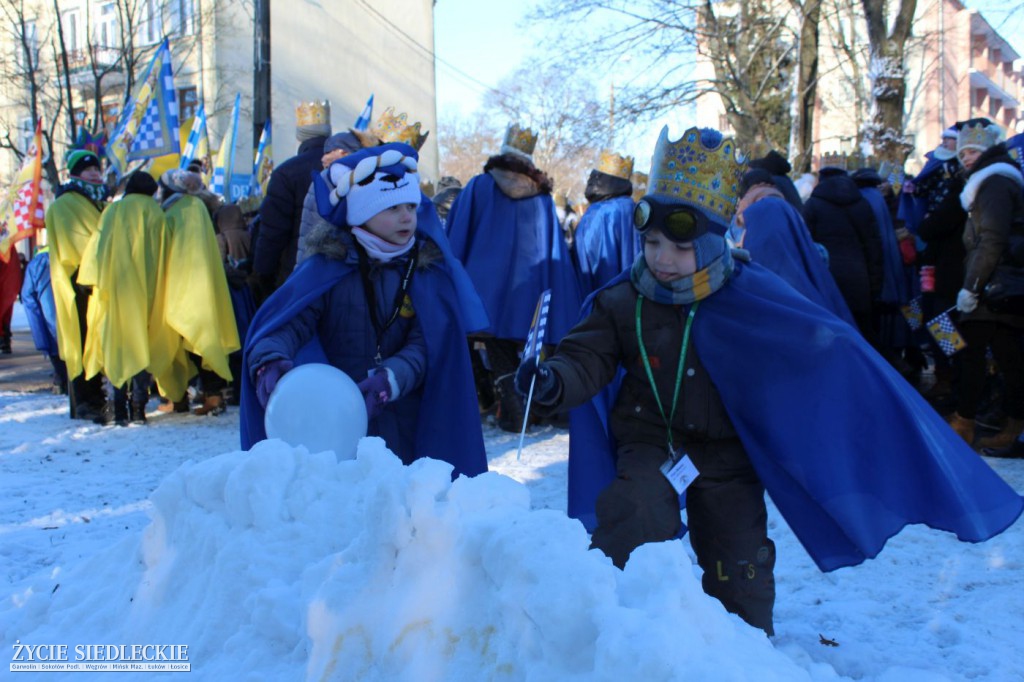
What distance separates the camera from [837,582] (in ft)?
14.6

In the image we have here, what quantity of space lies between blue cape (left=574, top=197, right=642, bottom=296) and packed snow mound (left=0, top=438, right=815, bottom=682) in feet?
16.7

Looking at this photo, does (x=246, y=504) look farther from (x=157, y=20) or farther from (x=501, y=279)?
(x=157, y=20)

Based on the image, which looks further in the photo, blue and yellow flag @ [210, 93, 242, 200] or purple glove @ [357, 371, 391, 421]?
blue and yellow flag @ [210, 93, 242, 200]

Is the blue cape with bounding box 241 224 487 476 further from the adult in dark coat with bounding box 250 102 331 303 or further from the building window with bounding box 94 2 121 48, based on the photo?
the building window with bounding box 94 2 121 48

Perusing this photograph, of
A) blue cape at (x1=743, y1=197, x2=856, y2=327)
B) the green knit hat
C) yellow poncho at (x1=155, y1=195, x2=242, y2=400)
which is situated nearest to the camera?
blue cape at (x1=743, y1=197, x2=856, y2=327)

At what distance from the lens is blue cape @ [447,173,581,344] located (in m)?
7.86

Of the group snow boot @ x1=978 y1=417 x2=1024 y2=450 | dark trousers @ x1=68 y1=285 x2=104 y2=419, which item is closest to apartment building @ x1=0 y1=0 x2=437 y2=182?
dark trousers @ x1=68 y1=285 x2=104 y2=419

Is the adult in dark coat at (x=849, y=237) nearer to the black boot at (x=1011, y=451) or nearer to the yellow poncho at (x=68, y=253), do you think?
the black boot at (x=1011, y=451)

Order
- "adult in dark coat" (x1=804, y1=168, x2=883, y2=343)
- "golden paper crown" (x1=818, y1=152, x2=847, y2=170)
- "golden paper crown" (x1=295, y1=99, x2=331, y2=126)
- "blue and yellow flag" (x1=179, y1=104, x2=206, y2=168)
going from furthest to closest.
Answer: "blue and yellow flag" (x1=179, y1=104, x2=206, y2=168) < "golden paper crown" (x1=818, y1=152, x2=847, y2=170) < "golden paper crown" (x1=295, y1=99, x2=331, y2=126) < "adult in dark coat" (x1=804, y1=168, x2=883, y2=343)

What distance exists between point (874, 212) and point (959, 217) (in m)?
0.71

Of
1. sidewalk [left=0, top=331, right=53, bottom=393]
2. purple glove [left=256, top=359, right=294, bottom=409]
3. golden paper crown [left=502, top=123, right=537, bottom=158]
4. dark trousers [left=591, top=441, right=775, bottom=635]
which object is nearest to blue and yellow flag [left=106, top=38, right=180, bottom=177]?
sidewalk [left=0, top=331, right=53, bottom=393]

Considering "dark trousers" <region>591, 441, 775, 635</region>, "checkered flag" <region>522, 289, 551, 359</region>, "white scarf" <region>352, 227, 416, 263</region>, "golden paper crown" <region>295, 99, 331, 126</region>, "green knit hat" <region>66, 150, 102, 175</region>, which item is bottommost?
"dark trousers" <region>591, 441, 775, 635</region>

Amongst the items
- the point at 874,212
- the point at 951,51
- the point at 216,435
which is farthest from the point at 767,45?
the point at 951,51

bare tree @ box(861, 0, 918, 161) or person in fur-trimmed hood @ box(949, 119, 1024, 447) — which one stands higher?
bare tree @ box(861, 0, 918, 161)
